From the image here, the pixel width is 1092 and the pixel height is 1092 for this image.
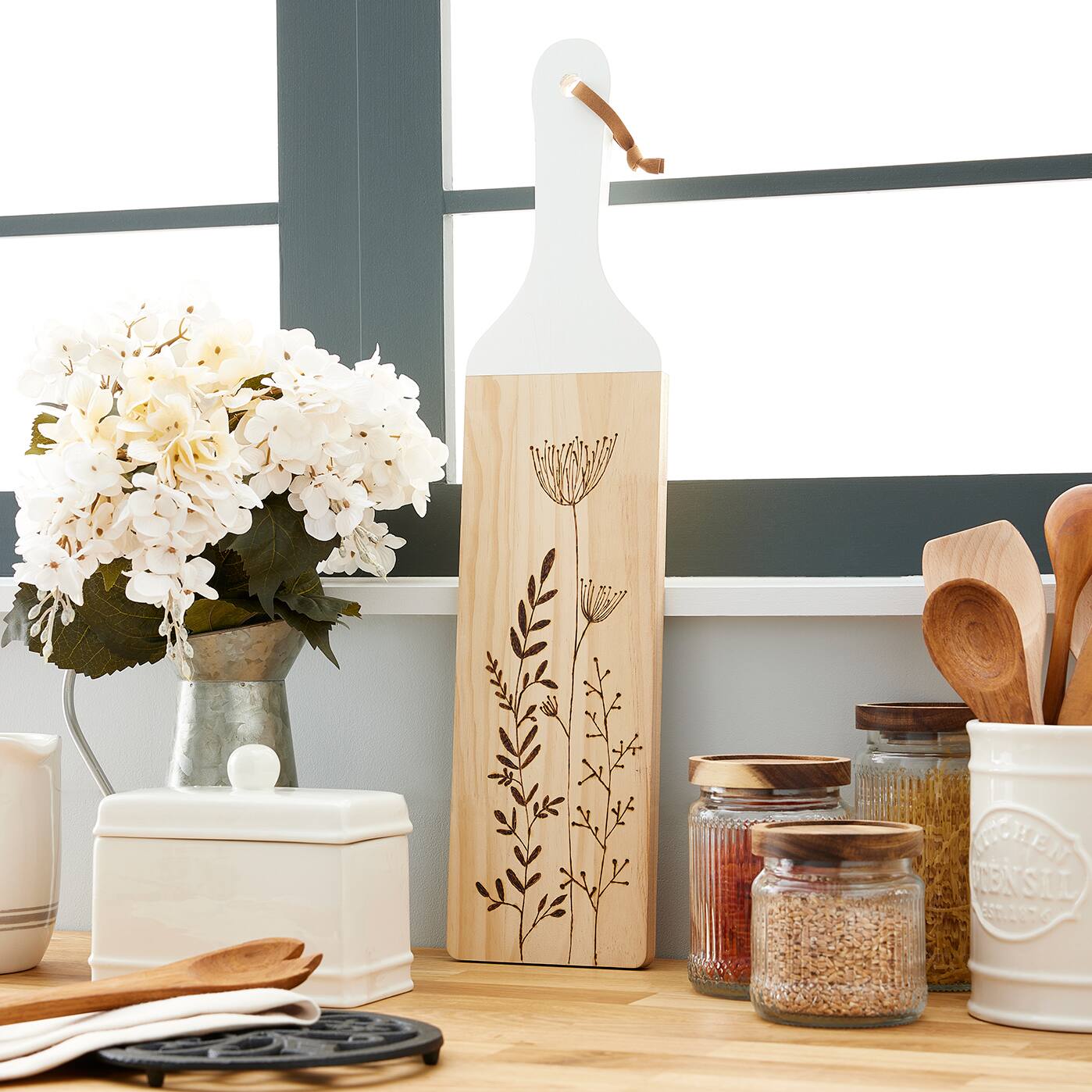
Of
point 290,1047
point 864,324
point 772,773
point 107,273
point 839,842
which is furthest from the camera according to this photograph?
point 107,273

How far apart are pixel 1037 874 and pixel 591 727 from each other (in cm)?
37

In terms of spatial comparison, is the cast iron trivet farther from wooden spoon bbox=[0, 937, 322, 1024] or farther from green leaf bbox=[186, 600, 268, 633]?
green leaf bbox=[186, 600, 268, 633]

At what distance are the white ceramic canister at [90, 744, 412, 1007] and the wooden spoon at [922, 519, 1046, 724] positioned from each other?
422 mm

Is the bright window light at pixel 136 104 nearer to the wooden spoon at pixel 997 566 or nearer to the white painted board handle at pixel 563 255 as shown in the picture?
the white painted board handle at pixel 563 255

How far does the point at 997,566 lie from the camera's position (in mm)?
1034

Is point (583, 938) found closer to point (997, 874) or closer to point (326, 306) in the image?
point (997, 874)

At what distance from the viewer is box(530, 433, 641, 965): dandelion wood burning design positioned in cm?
115

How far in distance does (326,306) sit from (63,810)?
534 millimetres

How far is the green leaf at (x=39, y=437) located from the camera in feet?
3.76

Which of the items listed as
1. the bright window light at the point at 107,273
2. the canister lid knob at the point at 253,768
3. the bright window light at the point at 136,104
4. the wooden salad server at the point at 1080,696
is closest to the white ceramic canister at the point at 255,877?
the canister lid knob at the point at 253,768

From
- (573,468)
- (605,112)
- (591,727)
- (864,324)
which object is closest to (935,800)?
(591,727)

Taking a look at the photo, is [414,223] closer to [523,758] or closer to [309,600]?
[309,600]

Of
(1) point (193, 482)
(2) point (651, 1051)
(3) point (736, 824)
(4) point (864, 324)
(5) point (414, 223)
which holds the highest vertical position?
(5) point (414, 223)

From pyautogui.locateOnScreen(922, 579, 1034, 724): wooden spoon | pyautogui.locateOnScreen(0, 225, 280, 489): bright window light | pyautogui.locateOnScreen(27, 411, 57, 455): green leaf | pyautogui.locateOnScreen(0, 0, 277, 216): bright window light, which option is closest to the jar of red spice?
pyautogui.locateOnScreen(922, 579, 1034, 724): wooden spoon
